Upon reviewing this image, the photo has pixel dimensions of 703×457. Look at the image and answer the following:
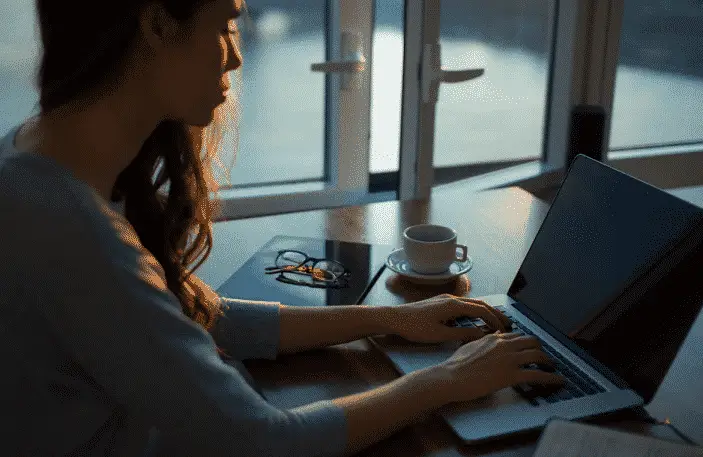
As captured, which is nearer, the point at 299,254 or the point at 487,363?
the point at 487,363

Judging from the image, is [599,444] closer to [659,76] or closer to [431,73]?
[431,73]

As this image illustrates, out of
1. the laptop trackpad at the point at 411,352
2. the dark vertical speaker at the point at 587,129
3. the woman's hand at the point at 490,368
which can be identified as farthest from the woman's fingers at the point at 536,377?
the dark vertical speaker at the point at 587,129

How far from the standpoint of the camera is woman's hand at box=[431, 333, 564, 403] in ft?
3.14

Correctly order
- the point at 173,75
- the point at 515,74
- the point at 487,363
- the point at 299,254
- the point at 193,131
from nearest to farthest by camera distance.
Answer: the point at 173,75 < the point at 487,363 < the point at 193,131 < the point at 299,254 < the point at 515,74

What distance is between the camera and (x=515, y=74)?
2912 mm

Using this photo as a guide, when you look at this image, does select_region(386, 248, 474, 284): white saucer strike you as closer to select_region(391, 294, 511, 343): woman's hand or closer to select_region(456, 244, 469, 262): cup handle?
select_region(456, 244, 469, 262): cup handle

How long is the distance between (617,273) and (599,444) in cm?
29

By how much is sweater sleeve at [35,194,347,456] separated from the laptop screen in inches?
17.4

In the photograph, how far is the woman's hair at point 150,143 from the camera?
2.73 feet

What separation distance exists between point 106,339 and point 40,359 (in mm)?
103

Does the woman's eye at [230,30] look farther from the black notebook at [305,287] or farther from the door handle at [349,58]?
the door handle at [349,58]

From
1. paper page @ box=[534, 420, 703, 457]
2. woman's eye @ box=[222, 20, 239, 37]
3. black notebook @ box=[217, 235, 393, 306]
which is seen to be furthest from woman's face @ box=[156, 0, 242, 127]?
paper page @ box=[534, 420, 703, 457]

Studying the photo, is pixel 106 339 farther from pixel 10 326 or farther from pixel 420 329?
pixel 420 329

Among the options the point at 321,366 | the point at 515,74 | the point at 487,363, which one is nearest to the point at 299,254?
the point at 321,366
